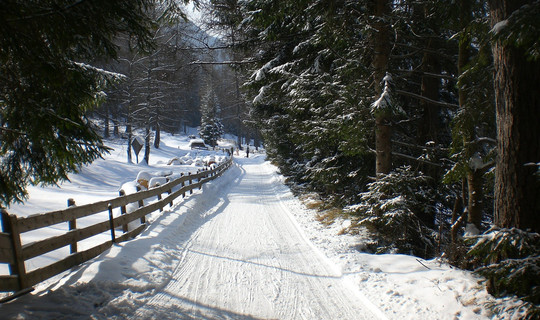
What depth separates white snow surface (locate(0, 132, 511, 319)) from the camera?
144 inches

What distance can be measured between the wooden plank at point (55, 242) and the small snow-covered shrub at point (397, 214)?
17.3ft

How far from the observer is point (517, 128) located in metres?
3.21

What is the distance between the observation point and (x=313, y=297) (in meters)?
4.29

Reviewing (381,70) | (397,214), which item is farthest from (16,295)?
(381,70)

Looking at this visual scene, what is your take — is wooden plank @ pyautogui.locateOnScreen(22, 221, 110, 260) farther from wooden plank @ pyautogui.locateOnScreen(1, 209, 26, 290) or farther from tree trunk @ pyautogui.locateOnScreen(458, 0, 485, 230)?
tree trunk @ pyautogui.locateOnScreen(458, 0, 485, 230)

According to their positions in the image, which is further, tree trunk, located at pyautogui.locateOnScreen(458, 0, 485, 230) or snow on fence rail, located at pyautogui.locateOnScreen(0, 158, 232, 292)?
tree trunk, located at pyautogui.locateOnScreen(458, 0, 485, 230)

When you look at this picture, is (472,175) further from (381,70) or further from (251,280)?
(251,280)

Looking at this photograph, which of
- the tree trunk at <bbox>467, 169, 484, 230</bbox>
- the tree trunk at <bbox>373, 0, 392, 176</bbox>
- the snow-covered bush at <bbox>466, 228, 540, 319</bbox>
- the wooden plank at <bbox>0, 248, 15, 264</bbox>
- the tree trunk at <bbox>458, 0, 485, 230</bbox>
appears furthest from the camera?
the tree trunk at <bbox>373, 0, 392, 176</bbox>

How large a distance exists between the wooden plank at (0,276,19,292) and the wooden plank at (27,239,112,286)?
155mm

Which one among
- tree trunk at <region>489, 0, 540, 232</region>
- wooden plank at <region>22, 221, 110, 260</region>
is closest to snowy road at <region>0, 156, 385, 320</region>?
wooden plank at <region>22, 221, 110, 260</region>

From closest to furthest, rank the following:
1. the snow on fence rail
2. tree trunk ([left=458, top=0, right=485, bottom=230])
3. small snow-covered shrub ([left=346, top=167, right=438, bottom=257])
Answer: the snow on fence rail
tree trunk ([left=458, top=0, right=485, bottom=230])
small snow-covered shrub ([left=346, top=167, right=438, bottom=257])

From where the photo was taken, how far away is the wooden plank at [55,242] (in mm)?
3945

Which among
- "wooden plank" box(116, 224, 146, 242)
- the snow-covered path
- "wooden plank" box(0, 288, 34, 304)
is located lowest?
the snow-covered path

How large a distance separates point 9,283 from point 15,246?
16.9 inches
